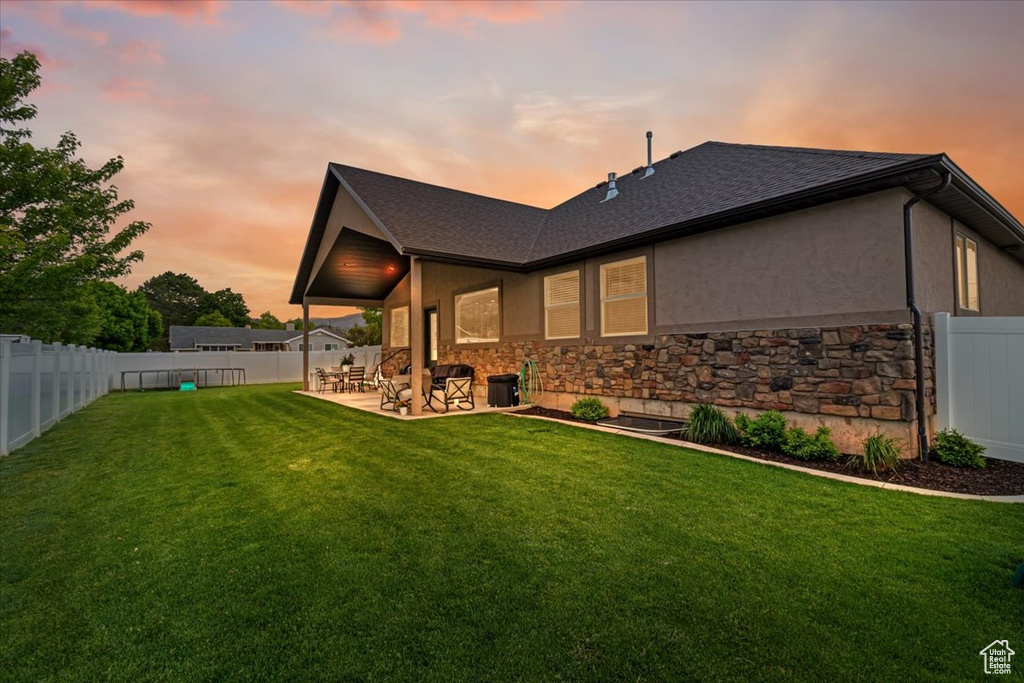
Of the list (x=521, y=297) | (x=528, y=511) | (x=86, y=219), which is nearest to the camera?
(x=528, y=511)

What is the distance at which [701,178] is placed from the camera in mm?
8844

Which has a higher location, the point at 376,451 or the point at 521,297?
the point at 521,297

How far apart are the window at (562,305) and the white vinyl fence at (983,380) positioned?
5760mm

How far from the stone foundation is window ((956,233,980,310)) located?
2.25 meters

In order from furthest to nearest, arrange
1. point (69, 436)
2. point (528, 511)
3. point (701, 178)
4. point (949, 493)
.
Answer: point (701, 178), point (69, 436), point (949, 493), point (528, 511)

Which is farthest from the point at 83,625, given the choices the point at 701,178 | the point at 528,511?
the point at 701,178

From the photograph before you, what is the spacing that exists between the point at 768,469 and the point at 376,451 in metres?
5.22

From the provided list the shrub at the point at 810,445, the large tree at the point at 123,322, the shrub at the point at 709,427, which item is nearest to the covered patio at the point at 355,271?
the shrub at the point at 709,427

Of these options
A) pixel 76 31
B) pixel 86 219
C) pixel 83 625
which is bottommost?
pixel 83 625

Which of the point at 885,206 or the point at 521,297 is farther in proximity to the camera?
the point at 521,297

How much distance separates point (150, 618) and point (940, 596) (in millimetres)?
4687

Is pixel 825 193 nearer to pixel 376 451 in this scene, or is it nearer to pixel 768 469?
pixel 768 469

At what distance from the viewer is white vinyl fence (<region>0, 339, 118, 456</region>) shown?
21.1 ft

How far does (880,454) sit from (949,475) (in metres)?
0.69
